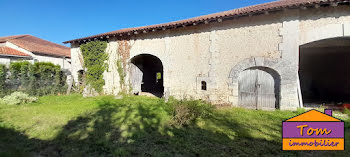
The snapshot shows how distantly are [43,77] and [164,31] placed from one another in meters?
8.13

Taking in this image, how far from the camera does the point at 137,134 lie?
11.3ft

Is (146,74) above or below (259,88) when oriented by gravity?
above

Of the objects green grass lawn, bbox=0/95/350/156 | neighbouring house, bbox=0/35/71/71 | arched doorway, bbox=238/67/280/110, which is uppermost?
neighbouring house, bbox=0/35/71/71

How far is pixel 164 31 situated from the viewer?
715 cm

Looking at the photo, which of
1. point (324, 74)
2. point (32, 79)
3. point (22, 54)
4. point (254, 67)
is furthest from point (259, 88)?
point (22, 54)

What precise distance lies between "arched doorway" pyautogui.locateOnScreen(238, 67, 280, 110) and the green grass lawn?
656mm

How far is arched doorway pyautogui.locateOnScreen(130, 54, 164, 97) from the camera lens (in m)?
8.74

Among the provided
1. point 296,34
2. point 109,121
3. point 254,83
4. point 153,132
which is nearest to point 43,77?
point 109,121

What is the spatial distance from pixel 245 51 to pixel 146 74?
7.59 meters

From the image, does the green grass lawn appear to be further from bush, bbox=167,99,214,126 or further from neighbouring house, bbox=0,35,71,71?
neighbouring house, bbox=0,35,71,71

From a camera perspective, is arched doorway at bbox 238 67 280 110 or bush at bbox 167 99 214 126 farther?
arched doorway at bbox 238 67 280 110

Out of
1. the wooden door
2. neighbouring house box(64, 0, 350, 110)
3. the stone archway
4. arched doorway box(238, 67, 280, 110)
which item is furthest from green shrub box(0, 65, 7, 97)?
arched doorway box(238, 67, 280, 110)

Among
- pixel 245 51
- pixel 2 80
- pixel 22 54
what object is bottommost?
pixel 2 80

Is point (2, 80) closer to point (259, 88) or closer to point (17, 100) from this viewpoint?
point (17, 100)
